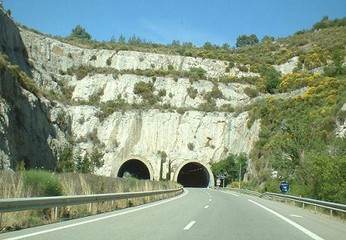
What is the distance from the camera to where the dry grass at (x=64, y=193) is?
1153cm

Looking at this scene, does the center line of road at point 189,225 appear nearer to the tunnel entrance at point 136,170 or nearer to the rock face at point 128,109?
the rock face at point 128,109

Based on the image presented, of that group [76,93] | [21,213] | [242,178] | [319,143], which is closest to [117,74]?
[76,93]

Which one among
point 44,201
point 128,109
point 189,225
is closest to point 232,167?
point 128,109

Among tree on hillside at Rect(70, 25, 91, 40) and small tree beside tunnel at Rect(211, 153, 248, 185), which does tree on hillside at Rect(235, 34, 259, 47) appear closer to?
tree on hillside at Rect(70, 25, 91, 40)

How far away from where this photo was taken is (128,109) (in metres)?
81.6

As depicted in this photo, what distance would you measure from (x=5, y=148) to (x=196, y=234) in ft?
93.6

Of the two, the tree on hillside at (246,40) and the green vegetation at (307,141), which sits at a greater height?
the tree on hillside at (246,40)

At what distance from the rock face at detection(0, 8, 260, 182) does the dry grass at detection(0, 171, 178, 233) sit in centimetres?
3732

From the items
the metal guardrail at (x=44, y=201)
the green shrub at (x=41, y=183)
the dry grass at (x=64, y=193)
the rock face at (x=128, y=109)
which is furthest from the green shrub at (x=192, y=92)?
the green shrub at (x=41, y=183)

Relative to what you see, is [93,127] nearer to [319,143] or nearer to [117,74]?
[117,74]

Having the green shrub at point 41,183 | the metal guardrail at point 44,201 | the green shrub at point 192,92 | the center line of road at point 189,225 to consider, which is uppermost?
the green shrub at point 192,92

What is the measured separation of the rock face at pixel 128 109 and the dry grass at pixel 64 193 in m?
37.3

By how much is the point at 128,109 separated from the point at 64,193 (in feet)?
218

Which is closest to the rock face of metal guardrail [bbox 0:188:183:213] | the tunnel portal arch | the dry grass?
the tunnel portal arch
